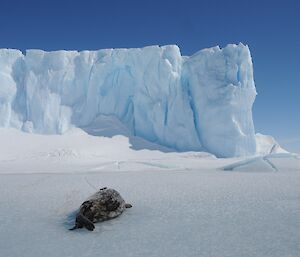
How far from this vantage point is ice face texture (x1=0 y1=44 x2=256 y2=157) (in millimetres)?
23828

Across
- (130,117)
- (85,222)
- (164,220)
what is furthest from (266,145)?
(85,222)

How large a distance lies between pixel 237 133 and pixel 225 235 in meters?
19.4

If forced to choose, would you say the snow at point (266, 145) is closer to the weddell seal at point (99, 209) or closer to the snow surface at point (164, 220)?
the snow surface at point (164, 220)

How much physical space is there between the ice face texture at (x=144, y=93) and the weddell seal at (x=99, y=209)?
18.5 meters

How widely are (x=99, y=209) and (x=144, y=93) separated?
20293mm

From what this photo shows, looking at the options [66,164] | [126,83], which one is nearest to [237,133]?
[126,83]

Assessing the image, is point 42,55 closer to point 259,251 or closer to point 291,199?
point 291,199

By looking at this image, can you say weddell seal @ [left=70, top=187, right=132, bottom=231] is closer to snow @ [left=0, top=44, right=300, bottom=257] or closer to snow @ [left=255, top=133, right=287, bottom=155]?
snow @ [left=0, top=44, right=300, bottom=257]

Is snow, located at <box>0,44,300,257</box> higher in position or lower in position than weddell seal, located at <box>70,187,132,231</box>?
higher

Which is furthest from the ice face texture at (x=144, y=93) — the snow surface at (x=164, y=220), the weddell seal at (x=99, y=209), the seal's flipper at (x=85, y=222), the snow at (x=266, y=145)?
the seal's flipper at (x=85, y=222)

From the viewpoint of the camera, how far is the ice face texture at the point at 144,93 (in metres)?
23.8

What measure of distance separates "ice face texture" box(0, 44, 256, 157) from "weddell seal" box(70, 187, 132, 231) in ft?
60.6

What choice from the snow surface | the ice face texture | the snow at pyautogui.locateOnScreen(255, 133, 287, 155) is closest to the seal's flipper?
the snow surface

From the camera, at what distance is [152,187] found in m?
8.82
